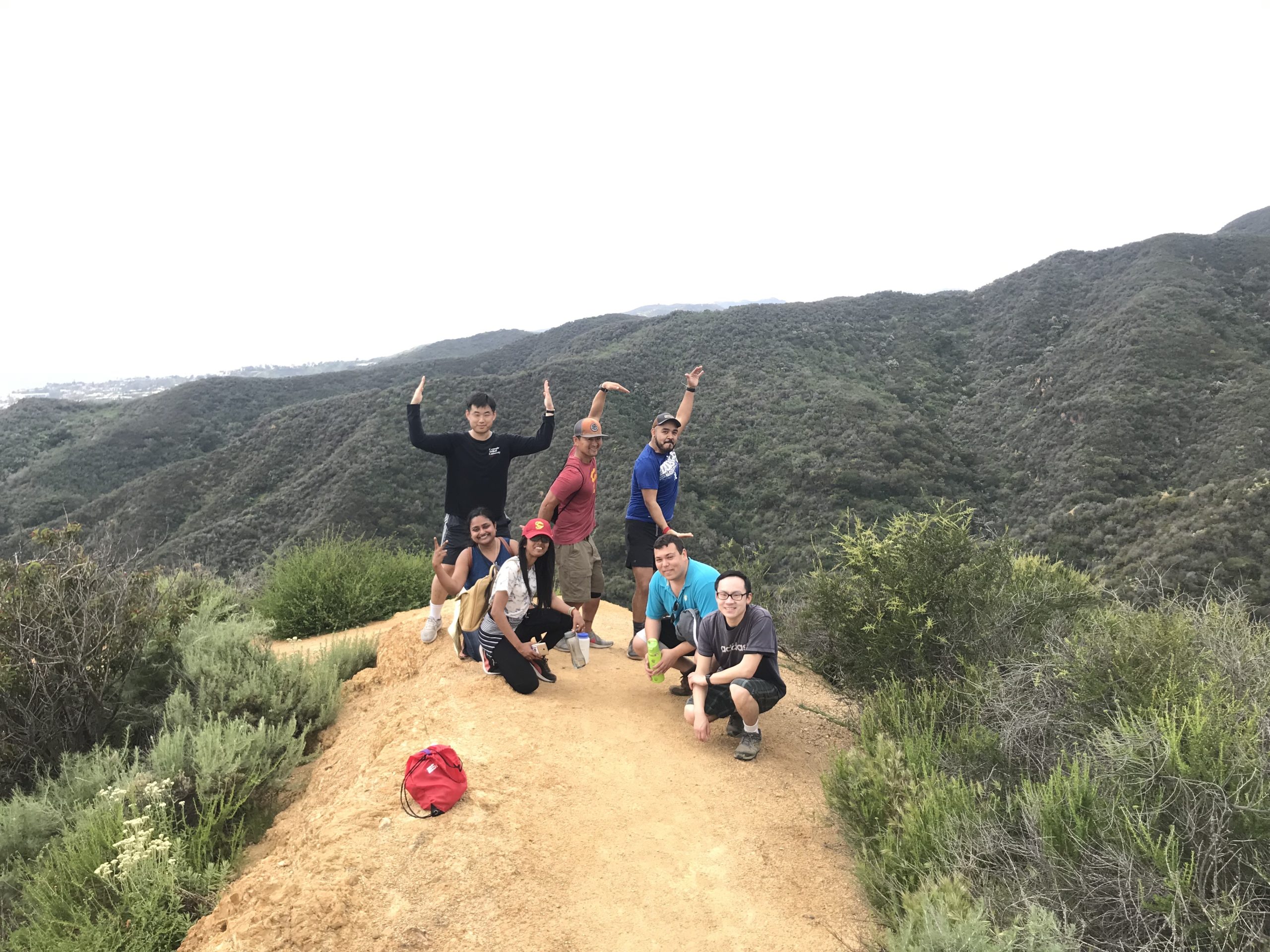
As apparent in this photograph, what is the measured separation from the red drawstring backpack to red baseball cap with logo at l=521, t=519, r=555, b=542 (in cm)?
154

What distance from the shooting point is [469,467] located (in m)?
4.70

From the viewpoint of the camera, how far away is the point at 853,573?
4836 millimetres

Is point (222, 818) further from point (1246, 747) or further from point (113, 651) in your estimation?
point (1246, 747)

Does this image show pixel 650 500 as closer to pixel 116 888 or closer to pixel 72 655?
pixel 116 888

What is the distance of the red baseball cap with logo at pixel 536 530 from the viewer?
Answer: 14.1 ft

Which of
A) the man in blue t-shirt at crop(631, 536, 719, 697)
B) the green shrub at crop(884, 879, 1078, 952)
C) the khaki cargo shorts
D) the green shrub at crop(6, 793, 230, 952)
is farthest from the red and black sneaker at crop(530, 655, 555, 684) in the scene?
the green shrub at crop(884, 879, 1078, 952)

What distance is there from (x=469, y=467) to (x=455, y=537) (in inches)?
21.1

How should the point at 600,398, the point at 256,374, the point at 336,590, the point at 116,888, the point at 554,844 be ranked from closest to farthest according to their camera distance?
the point at 116,888 < the point at 554,844 < the point at 600,398 < the point at 336,590 < the point at 256,374

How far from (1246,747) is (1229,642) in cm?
139

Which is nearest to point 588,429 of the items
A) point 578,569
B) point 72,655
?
point 578,569

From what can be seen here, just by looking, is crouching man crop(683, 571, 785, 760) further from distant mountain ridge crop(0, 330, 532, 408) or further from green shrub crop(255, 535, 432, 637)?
distant mountain ridge crop(0, 330, 532, 408)

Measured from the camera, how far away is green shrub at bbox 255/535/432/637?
6.90 metres

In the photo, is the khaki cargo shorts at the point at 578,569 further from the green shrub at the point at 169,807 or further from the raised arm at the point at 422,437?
the green shrub at the point at 169,807

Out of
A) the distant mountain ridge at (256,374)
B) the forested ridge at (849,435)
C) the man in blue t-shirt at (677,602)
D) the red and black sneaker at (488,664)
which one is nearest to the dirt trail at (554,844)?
the red and black sneaker at (488,664)
